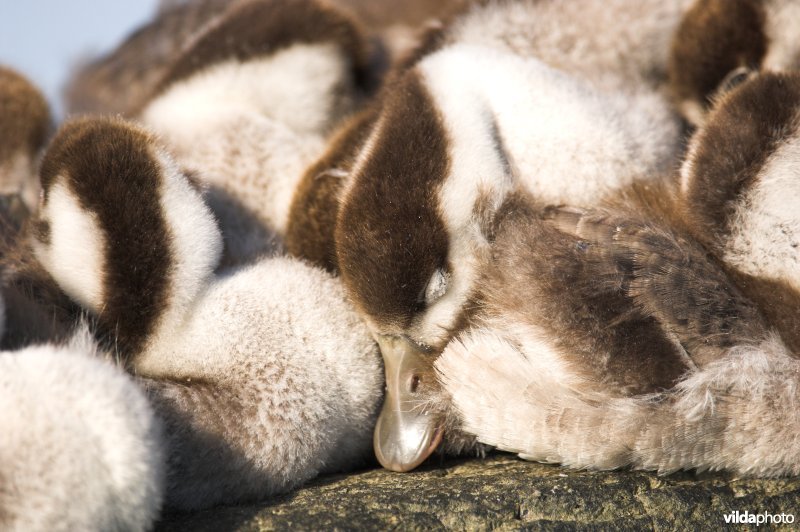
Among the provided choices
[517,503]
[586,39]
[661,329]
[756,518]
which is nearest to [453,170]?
[661,329]

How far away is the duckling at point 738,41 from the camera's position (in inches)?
147

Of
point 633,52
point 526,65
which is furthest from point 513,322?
point 633,52

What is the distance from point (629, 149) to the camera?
10.6 feet

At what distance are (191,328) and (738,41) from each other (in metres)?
2.43

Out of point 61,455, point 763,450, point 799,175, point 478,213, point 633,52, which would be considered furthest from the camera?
point 633,52

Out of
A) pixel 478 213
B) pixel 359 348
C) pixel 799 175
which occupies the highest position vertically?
pixel 799 175

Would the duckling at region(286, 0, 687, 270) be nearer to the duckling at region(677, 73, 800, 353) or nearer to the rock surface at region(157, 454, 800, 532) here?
the duckling at region(677, 73, 800, 353)

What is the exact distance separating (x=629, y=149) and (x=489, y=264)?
78 centimetres

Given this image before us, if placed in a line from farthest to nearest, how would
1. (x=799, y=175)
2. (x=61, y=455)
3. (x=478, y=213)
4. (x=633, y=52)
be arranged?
(x=633, y=52) < (x=478, y=213) < (x=799, y=175) < (x=61, y=455)

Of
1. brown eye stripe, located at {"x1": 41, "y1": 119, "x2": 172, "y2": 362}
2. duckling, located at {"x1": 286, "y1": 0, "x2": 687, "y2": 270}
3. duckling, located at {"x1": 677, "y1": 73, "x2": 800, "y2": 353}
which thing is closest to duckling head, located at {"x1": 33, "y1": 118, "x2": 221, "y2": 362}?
brown eye stripe, located at {"x1": 41, "y1": 119, "x2": 172, "y2": 362}

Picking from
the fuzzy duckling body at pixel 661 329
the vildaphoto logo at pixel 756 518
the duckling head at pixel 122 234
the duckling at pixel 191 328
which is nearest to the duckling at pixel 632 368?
the fuzzy duckling body at pixel 661 329

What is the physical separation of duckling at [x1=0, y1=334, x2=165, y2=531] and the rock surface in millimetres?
257

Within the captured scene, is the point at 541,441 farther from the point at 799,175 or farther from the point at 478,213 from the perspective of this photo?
the point at 799,175

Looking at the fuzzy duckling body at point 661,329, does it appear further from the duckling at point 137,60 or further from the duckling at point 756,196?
the duckling at point 137,60
